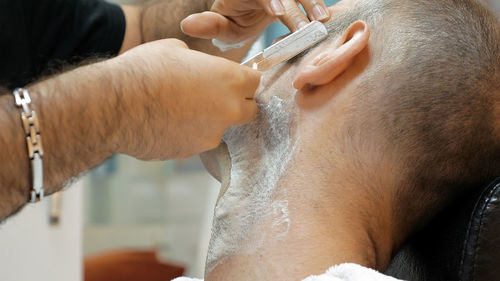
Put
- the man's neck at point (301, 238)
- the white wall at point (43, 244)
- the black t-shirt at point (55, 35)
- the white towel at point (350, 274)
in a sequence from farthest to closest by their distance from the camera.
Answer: the white wall at point (43, 244) < the black t-shirt at point (55, 35) < the man's neck at point (301, 238) < the white towel at point (350, 274)

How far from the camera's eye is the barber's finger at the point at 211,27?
4.46 feet

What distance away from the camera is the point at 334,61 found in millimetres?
1062

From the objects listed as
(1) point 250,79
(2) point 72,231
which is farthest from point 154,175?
(1) point 250,79

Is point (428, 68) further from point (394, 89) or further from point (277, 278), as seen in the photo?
point (277, 278)

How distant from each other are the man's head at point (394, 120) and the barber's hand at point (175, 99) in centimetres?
13

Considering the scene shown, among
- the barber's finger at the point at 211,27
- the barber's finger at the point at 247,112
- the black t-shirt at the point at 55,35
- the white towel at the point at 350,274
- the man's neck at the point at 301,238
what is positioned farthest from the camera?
the black t-shirt at the point at 55,35

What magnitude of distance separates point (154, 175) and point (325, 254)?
3.07 meters

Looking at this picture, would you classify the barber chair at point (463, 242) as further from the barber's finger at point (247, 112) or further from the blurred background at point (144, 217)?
the blurred background at point (144, 217)

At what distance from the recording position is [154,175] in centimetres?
395

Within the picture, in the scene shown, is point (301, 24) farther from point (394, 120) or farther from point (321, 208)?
point (321, 208)

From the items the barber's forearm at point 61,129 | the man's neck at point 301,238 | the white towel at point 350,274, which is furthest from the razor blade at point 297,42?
the white towel at point 350,274

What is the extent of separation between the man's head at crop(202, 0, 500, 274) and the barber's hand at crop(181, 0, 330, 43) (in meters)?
0.14

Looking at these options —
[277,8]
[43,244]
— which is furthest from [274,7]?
[43,244]

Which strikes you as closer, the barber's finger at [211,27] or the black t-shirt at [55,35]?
the barber's finger at [211,27]
